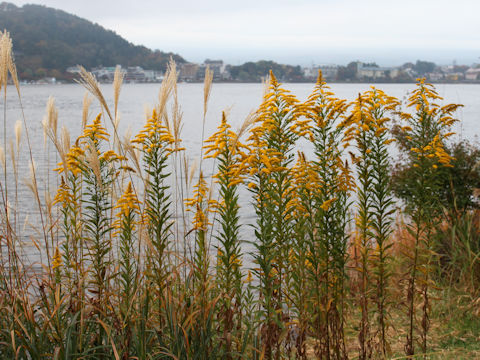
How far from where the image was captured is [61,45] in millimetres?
66938

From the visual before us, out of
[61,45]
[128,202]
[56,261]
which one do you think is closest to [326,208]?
[128,202]

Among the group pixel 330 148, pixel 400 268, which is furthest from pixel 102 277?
pixel 400 268

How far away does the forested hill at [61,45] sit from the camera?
63.8 m

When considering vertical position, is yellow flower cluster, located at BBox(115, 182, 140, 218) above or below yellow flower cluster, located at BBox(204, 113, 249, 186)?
below

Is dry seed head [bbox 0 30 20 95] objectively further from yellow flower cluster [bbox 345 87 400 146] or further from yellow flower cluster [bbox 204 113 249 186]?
yellow flower cluster [bbox 345 87 400 146]

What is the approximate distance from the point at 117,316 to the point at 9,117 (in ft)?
135

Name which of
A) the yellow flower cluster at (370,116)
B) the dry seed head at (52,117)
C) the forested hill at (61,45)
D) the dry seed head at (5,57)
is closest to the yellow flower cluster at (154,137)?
the dry seed head at (52,117)

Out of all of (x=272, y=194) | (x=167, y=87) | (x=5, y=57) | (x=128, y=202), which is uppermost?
(x=5, y=57)

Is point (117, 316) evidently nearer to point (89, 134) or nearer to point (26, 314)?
point (26, 314)

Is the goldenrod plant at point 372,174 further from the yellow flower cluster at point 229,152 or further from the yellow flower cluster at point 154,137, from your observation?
the yellow flower cluster at point 154,137

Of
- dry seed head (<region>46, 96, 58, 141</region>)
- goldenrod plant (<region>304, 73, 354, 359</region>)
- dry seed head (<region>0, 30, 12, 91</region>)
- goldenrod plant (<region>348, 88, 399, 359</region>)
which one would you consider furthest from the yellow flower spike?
goldenrod plant (<region>348, 88, 399, 359</region>)

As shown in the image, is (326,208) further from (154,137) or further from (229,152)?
(154,137)

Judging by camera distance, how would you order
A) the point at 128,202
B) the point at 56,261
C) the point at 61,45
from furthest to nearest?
the point at 61,45 → the point at 56,261 → the point at 128,202

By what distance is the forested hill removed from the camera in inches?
2514
